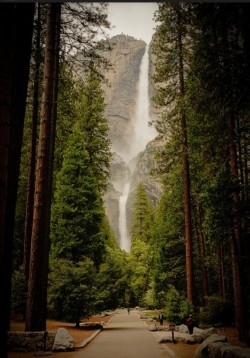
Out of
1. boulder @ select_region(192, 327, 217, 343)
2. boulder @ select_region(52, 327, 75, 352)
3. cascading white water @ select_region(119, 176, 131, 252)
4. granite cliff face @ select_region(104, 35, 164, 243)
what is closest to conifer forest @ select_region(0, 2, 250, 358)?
boulder @ select_region(52, 327, 75, 352)

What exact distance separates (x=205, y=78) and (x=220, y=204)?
153 inches

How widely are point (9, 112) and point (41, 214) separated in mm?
5708

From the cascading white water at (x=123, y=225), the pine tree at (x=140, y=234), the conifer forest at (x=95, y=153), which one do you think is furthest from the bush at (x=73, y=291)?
the cascading white water at (x=123, y=225)

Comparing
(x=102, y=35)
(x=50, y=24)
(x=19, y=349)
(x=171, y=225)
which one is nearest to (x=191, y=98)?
(x=102, y=35)

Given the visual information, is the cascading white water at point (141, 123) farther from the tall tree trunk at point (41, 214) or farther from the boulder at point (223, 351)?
the boulder at point (223, 351)

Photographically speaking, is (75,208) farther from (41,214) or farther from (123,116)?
(123,116)

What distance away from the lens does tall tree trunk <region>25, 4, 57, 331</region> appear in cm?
1011

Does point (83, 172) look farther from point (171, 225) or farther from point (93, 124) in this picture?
point (171, 225)

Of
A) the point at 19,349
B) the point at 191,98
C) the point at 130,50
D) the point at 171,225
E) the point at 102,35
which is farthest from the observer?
the point at 130,50

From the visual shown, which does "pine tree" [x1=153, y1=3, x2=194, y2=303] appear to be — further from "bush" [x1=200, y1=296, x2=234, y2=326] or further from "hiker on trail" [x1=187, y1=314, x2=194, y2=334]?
"hiker on trail" [x1=187, y1=314, x2=194, y2=334]

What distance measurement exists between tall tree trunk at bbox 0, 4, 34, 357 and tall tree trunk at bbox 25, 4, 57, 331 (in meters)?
3.58

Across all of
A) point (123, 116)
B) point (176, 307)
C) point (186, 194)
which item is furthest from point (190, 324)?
point (123, 116)

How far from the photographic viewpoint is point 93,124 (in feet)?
85.7

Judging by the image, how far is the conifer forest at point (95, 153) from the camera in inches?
272
